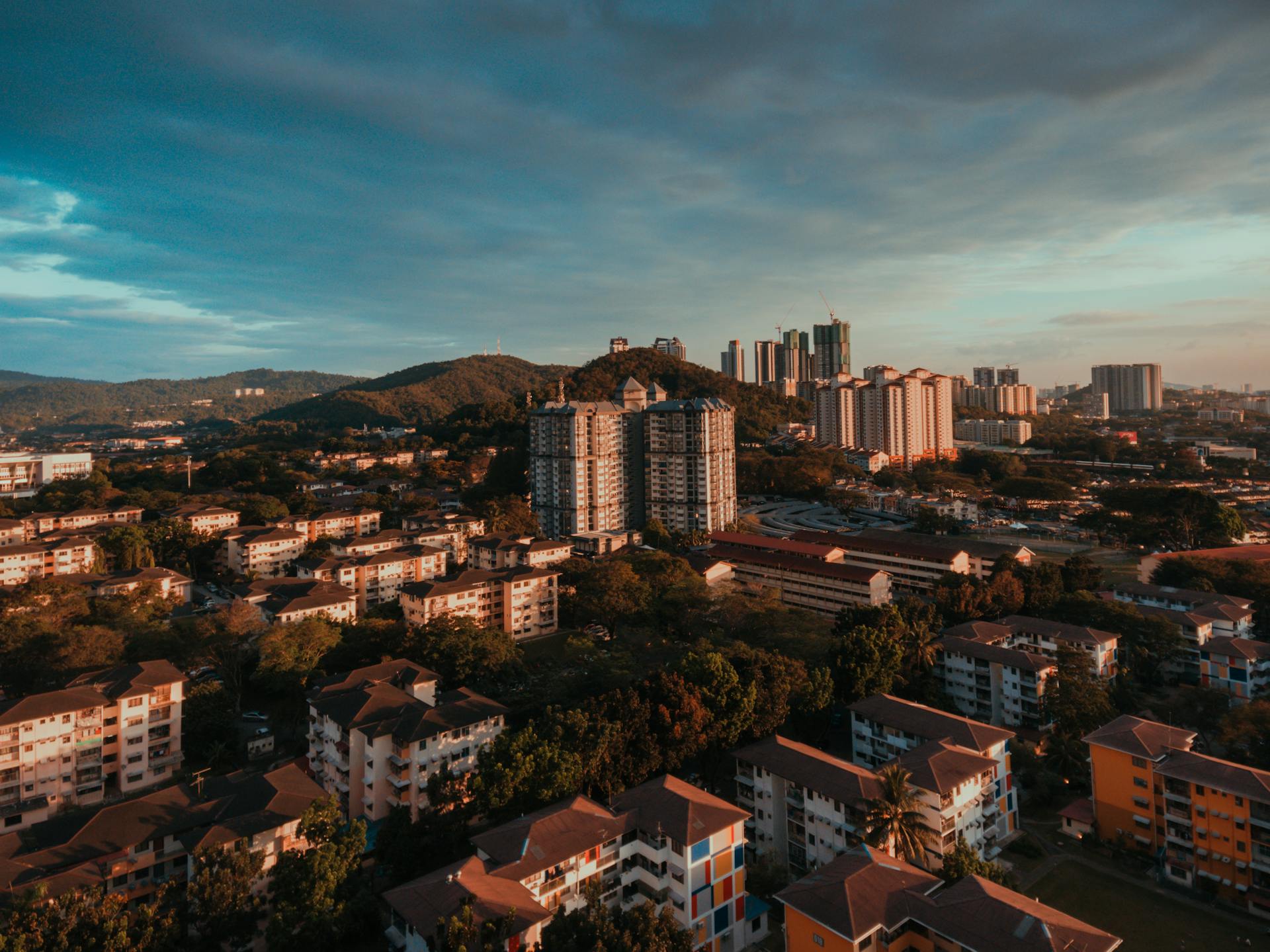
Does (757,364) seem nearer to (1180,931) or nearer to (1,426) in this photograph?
(1180,931)

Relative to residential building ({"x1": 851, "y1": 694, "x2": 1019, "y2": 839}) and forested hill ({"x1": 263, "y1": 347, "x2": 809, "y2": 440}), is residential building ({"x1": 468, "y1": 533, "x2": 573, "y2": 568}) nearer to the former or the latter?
residential building ({"x1": 851, "y1": 694, "x2": 1019, "y2": 839})

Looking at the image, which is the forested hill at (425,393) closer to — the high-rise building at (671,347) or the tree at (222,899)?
the high-rise building at (671,347)

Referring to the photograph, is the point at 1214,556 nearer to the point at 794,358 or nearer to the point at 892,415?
the point at 892,415

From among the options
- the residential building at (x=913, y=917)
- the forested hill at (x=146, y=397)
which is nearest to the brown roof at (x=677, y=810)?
the residential building at (x=913, y=917)

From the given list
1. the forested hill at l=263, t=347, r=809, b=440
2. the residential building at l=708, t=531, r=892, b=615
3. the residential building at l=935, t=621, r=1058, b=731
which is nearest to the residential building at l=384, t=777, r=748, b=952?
the residential building at l=935, t=621, r=1058, b=731

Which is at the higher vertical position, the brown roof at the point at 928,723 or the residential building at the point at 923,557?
the residential building at the point at 923,557

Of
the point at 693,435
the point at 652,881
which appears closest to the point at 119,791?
the point at 652,881
